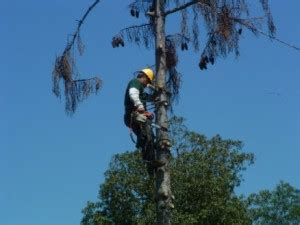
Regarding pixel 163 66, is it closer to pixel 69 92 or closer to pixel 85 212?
pixel 69 92

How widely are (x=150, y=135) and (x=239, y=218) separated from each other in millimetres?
22090

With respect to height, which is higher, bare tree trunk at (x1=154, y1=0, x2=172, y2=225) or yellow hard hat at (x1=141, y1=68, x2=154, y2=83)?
yellow hard hat at (x1=141, y1=68, x2=154, y2=83)

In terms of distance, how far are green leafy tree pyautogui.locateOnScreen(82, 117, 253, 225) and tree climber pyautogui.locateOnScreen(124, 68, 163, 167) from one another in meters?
19.6

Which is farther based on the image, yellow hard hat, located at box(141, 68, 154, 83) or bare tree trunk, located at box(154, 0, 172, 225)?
yellow hard hat, located at box(141, 68, 154, 83)

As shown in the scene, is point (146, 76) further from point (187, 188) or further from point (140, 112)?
point (187, 188)

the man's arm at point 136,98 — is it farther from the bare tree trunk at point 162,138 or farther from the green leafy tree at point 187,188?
the green leafy tree at point 187,188

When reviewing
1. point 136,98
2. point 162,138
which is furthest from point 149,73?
point 162,138

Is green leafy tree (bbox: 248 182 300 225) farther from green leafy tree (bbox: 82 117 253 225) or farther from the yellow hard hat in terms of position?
the yellow hard hat

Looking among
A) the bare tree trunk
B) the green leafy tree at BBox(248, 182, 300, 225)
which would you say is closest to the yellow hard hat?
the bare tree trunk

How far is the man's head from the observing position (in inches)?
277

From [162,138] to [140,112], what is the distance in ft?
1.51

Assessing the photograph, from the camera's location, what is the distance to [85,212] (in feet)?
97.3

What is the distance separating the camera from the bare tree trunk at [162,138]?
20.0ft

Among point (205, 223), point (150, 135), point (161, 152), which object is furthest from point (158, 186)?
Result: point (205, 223)
